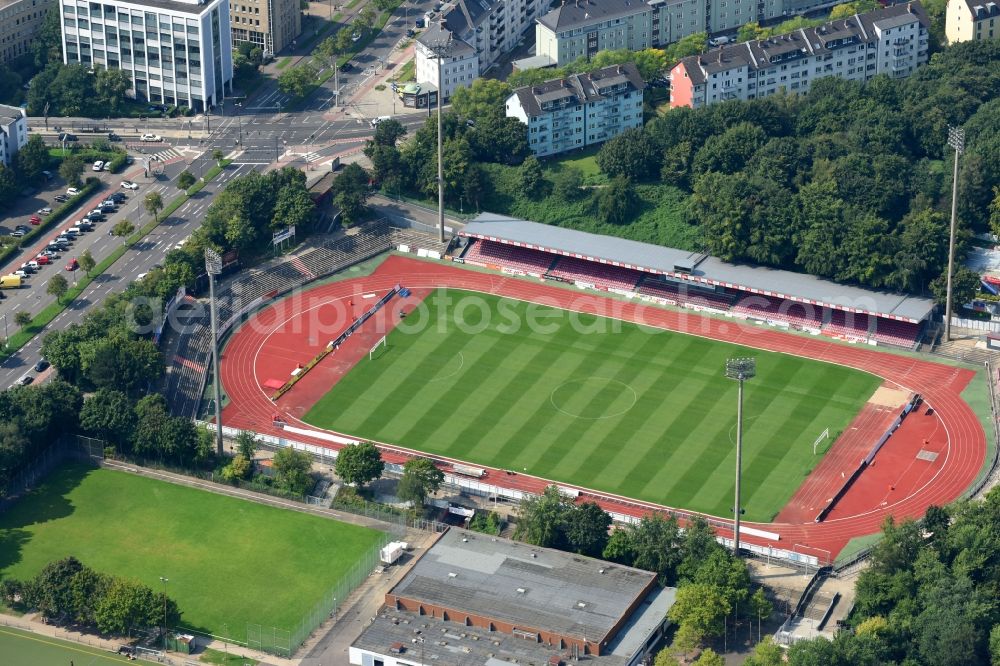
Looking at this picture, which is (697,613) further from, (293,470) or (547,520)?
A: (293,470)

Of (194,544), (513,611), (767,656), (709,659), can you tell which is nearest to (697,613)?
(709,659)

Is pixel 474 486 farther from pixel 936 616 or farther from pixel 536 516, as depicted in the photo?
pixel 936 616

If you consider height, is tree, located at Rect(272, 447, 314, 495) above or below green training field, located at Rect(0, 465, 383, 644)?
above

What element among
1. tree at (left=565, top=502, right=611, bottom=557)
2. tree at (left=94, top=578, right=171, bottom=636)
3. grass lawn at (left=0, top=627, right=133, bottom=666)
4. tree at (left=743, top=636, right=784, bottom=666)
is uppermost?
tree at (left=565, top=502, right=611, bottom=557)

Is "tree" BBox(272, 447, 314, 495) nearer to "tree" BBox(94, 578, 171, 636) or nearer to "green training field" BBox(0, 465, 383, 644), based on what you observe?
"green training field" BBox(0, 465, 383, 644)

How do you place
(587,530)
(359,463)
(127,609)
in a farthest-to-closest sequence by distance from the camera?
(359,463)
(587,530)
(127,609)

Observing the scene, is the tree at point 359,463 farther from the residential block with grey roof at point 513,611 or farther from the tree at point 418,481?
the residential block with grey roof at point 513,611

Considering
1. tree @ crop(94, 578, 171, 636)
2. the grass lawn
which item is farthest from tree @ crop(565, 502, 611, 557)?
the grass lawn
